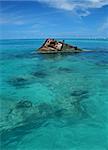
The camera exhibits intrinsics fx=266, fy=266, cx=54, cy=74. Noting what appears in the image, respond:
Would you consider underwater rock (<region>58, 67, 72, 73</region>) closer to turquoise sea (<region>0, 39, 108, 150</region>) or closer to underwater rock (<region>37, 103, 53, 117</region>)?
turquoise sea (<region>0, 39, 108, 150</region>)

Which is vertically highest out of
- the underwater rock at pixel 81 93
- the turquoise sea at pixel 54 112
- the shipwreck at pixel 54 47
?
the shipwreck at pixel 54 47

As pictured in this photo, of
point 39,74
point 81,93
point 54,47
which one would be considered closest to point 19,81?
point 39,74

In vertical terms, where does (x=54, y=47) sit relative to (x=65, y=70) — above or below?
above

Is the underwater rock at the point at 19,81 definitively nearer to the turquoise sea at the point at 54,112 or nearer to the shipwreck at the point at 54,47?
the turquoise sea at the point at 54,112

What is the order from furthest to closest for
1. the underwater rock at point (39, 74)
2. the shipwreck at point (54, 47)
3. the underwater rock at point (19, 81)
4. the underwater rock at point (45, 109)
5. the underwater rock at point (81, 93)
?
the shipwreck at point (54, 47), the underwater rock at point (39, 74), the underwater rock at point (19, 81), the underwater rock at point (81, 93), the underwater rock at point (45, 109)

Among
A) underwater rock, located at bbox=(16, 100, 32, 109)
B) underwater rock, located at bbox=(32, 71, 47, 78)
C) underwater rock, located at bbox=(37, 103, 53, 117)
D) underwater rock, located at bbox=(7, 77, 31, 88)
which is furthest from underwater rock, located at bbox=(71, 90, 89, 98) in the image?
underwater rock, located at bbox=(32, 71, 47, 78)

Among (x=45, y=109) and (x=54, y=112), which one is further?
(x=45, y=109)

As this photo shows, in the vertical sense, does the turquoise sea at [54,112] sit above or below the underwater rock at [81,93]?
below

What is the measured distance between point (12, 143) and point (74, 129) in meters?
1.35

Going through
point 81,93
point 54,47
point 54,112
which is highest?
point 54,47

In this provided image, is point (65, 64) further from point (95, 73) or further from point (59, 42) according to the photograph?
point (59, 42)

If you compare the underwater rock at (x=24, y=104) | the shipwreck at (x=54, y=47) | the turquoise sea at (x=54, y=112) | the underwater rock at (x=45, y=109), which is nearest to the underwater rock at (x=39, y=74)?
the turquoise sea at (x=54, y=112)

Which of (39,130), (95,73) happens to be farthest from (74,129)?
(95,73)

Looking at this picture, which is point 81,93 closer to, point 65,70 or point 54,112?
point 54,112
